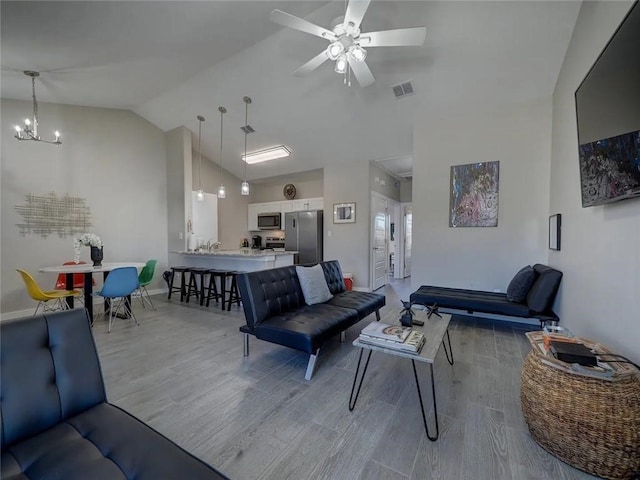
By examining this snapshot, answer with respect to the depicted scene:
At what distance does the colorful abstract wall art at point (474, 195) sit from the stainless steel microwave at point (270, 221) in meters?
4.28

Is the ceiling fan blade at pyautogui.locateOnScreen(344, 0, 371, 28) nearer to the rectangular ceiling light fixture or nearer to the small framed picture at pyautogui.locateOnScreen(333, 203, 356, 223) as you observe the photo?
the rectangular ceiling light fixture

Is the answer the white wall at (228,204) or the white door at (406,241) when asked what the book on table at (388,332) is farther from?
the white door at (406,241)

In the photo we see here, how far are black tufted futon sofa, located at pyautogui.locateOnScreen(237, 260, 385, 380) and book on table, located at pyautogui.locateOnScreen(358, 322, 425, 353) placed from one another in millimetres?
539

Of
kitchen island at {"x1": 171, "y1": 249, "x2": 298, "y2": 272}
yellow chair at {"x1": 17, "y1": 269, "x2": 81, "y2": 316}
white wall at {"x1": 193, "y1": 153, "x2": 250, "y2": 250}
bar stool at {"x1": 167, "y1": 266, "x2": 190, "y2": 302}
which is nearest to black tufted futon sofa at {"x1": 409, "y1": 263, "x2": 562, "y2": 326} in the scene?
kitchen island at {"x1": 171, "y1": 249, "x2": 298, "y2": 272}

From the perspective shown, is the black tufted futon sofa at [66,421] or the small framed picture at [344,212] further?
the small framed picture at [344,212]

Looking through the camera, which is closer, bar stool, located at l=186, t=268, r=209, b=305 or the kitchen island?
the kitchen island

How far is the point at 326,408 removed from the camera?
185 centimetres

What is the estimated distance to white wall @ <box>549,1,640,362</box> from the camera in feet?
5.37

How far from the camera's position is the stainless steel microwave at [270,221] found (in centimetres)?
702

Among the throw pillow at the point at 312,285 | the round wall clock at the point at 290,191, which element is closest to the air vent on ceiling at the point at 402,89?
the throw pillow at the point at 312,285

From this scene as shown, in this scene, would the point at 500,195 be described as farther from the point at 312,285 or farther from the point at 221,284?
the point at 221,284

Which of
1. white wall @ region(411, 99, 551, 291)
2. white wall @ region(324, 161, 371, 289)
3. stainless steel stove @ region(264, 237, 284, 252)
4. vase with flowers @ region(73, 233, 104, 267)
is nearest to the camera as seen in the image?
white wall @ region(411, 99, 551, 291)

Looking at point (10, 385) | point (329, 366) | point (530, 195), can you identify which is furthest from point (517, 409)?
→ point (530, 195)

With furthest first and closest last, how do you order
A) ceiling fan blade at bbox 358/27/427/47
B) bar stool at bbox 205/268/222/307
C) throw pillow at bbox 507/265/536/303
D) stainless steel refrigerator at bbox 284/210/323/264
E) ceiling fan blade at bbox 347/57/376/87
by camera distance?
stainless steel refrigerator at bbox 284/210/323/264 < bar stool at bbox 205/268/222/307 < throw pillow at bbox 507/265/536/303 < ceiling fan blade at bbox 347/57/376/87 < ceiling fan blade at bbox 358/27/427/47
